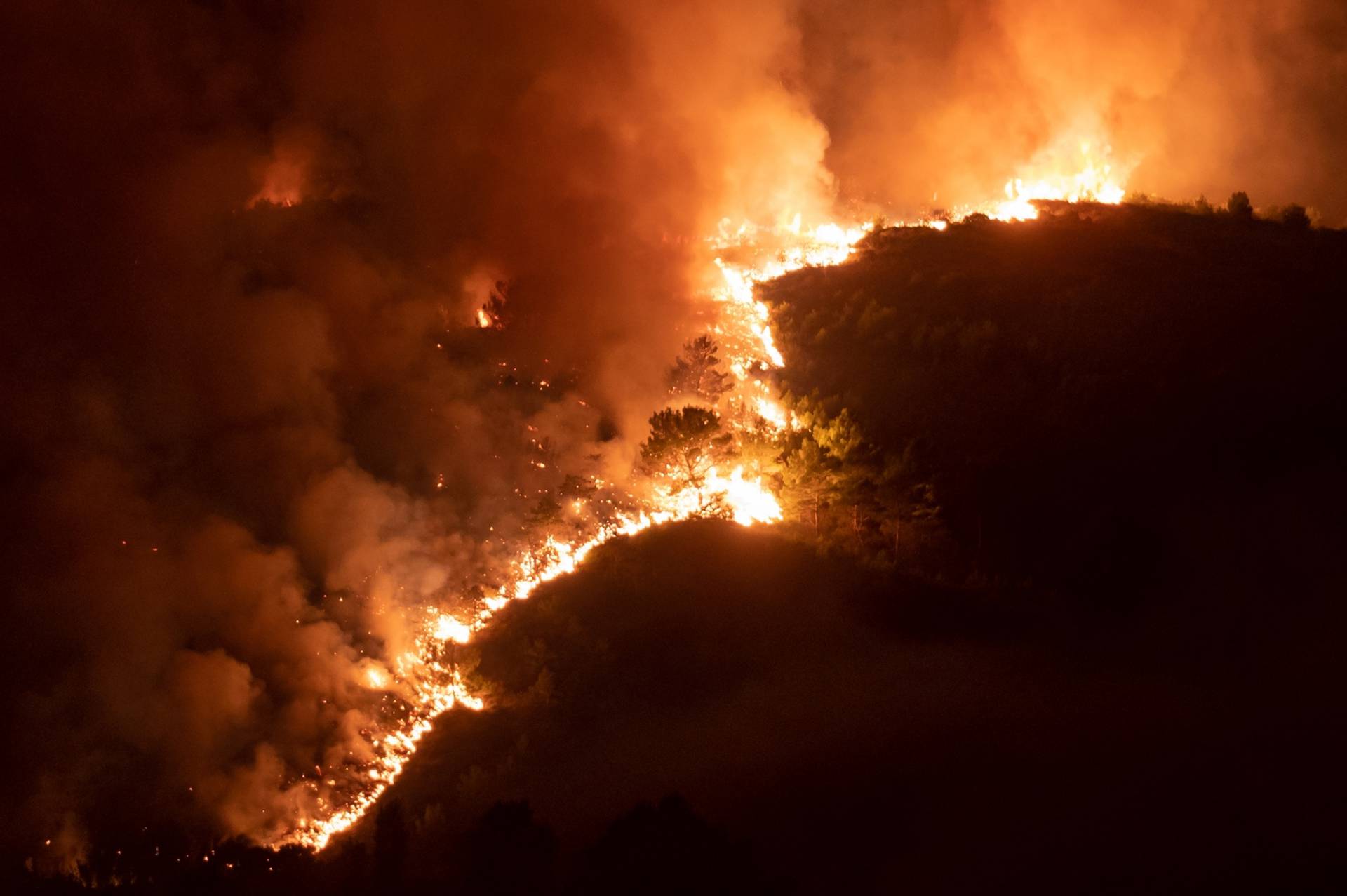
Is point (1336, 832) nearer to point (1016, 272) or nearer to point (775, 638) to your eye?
Answer: point (775, 638)

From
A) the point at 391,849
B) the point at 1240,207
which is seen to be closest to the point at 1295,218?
the point at 1240,207

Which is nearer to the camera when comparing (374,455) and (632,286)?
(374,455)

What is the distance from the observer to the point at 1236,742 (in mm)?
9328

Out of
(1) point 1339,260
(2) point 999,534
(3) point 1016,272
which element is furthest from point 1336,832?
(1) point 1339,260

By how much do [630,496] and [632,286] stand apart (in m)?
6.00

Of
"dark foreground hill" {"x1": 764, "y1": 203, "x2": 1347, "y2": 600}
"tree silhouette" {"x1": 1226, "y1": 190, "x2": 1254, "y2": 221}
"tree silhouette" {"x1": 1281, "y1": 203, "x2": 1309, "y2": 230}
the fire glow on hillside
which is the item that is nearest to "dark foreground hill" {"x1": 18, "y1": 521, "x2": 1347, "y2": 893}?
the fire glow on hillside

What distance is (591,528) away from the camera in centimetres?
1535

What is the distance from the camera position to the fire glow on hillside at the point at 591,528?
1110 centimetres

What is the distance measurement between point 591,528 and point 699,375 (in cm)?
437

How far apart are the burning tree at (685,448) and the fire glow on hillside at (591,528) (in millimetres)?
185

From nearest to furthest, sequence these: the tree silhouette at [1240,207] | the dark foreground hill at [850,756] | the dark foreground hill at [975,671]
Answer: the dark foreground hill at [850,756] < the dark foreground hill at [975,671] < the tree silhouette at [1240,207]

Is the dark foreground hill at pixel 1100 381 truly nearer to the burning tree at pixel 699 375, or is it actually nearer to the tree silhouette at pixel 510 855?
the burning tree at pixel 699 375

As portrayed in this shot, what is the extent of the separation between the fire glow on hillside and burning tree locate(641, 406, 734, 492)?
18 cm

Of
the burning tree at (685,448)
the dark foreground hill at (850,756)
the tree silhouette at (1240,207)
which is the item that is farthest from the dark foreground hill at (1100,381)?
the burning tree at (685,448)
